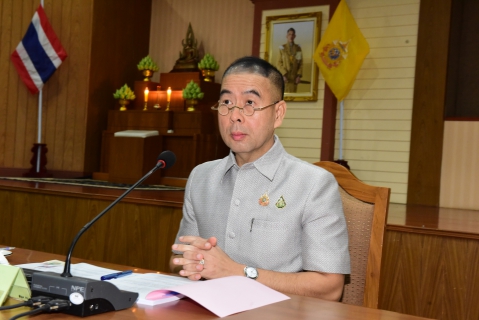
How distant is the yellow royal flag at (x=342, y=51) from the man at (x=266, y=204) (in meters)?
4.00

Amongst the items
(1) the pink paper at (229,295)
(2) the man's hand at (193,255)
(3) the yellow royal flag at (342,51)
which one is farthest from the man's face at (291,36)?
(1) the pink paper at (229,295)

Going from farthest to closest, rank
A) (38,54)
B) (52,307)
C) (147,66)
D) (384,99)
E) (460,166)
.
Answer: (147,66), (38,54), (384,99), (460,166), (52,307)

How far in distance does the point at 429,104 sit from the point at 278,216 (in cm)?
440

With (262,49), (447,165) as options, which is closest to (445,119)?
(447,165)

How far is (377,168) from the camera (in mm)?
5895

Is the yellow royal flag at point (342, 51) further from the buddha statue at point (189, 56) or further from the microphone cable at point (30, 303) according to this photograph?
the microphone cable at point (30, 303)

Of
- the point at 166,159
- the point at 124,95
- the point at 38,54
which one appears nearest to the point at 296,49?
the point at 124,95

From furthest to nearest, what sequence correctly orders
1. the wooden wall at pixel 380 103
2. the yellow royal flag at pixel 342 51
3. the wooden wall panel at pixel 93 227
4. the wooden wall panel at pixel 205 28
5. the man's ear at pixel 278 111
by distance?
the wooden wall panel at pixel 205 28, the wooden wall at pixel 380 103, the yellow royal flag at pixel 342 51, the wooden wall panel at pixel 93 227, the man's ear at pixel 278 111

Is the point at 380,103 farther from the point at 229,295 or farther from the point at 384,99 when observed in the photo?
the point at 229,295

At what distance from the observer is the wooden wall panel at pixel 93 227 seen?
340 centimetres

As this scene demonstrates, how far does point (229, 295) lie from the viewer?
1.13 meters

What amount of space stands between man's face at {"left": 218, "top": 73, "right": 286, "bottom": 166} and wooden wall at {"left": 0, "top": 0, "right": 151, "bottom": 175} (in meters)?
5.19

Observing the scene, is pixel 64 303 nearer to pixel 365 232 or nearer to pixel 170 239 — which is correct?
pixel 365 232

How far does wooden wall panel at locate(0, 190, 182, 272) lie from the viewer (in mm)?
3398
